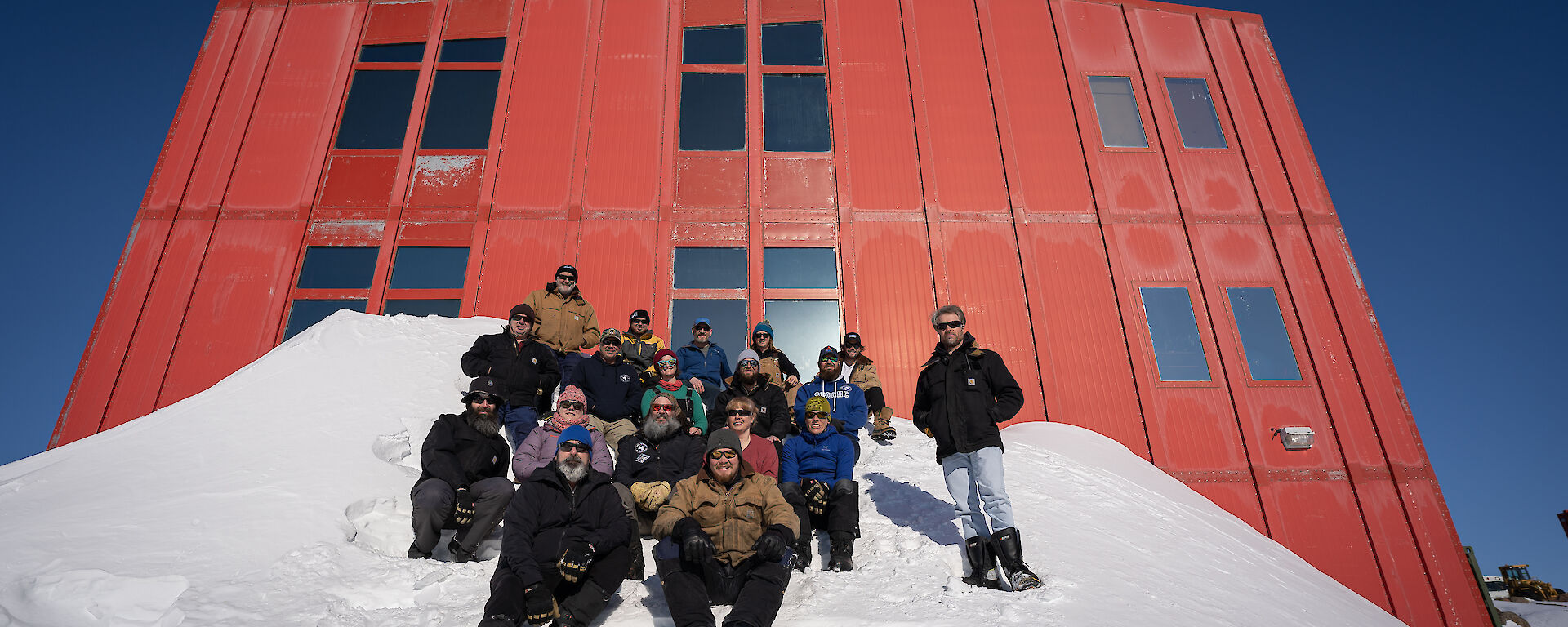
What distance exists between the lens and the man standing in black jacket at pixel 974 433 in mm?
4590

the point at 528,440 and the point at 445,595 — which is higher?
the point at 528,440

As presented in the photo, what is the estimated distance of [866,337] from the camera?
11477mm

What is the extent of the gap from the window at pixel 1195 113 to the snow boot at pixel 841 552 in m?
11.7

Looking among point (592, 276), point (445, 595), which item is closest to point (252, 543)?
point (445, 595)

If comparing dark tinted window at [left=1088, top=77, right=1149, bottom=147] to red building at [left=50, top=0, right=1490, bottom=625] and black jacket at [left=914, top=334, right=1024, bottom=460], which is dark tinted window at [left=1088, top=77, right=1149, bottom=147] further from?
black jacket at [left=914, top=334, right=1024, bottom=460]

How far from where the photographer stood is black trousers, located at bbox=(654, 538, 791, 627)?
3738 millimetres

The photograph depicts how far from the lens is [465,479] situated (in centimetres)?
519

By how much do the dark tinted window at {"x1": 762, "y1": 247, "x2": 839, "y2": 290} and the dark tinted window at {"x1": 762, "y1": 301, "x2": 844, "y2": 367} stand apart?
0.36 meters

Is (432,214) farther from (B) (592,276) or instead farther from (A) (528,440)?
(A) (528,440)

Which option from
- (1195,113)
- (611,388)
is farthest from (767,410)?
(1195,113)

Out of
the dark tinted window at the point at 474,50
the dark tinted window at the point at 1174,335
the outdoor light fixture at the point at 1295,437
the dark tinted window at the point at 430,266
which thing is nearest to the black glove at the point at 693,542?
the dark tinted window at the point at 430,266

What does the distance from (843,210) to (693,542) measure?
9.07m

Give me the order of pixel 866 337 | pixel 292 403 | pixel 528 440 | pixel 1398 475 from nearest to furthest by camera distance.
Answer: pixel 528 440, pixel 292 403, pixel 1398 475, pixel 866 337

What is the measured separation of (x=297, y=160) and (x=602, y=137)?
5432mm
